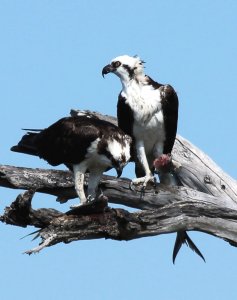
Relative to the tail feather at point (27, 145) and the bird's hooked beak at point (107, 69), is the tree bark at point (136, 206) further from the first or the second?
the bird's hooked beak at point (107, 69)

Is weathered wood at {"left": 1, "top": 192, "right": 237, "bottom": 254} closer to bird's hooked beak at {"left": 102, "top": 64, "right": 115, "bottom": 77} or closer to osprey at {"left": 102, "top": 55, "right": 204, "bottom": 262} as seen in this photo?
osprey at {"left": 102, "top": 55, "right": 204, "bottom": 262}

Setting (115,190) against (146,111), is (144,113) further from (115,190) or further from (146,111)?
(115,190)

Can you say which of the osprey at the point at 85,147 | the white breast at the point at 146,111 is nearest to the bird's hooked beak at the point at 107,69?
the white breast at the point at 146,111

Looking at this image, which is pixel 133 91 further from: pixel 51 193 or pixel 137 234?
pixel 137 234

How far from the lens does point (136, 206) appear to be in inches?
388

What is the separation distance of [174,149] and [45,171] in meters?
1.68

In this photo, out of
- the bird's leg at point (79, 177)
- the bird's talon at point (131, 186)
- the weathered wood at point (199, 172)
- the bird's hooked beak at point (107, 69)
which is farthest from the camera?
the weathered wood at point (199, 172)

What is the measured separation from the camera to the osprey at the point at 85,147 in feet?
31.1

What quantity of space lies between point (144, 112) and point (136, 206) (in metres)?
0.91

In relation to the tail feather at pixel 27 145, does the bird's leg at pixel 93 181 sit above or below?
below

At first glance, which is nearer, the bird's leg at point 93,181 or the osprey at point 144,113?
the bird's leg at point 93,181

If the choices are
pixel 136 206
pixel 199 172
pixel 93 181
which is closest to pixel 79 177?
pixel 93 181

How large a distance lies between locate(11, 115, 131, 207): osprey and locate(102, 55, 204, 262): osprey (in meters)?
0.44

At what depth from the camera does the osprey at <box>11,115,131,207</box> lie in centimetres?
947
